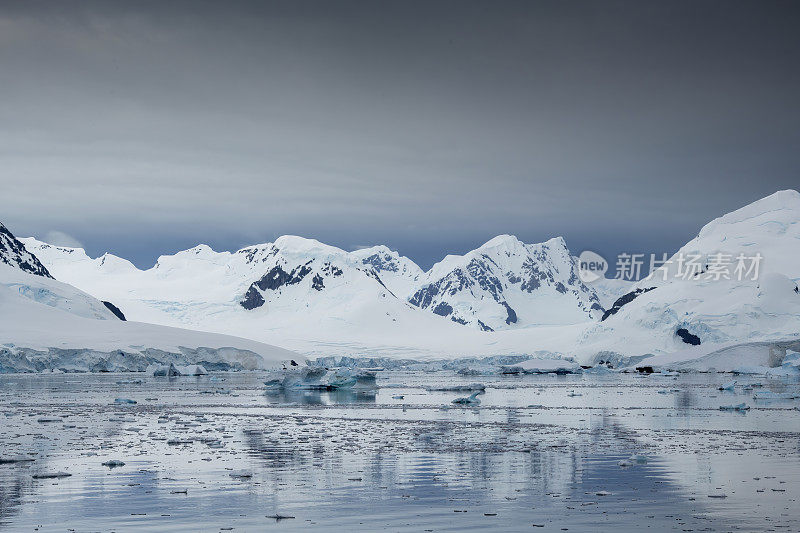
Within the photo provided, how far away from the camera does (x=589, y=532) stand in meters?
12.3

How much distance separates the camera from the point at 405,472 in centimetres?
1819

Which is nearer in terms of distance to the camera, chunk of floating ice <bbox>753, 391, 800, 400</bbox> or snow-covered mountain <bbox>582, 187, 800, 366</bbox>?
chunk of floating ice <bbox>753, 391, 800, 400</bbox>

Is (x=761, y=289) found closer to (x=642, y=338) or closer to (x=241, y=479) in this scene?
(x=642, y=338)

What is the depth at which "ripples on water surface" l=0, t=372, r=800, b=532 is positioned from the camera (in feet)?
43.8

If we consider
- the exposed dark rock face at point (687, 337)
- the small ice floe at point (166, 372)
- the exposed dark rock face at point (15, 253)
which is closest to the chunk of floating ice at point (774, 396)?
the small ice floe at point (166, 372)

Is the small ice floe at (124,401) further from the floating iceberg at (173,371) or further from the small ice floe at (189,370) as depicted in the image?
the small ice floe at (189,370)

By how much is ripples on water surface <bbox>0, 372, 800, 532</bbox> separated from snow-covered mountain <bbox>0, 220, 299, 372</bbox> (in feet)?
218

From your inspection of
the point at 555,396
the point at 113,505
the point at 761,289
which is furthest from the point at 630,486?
the point at 761,289

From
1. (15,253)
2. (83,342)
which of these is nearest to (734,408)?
(83,342)

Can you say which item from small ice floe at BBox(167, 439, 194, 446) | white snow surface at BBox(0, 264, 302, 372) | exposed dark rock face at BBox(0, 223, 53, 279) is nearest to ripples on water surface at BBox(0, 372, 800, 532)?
small ice floe at BBox(167, 439, 194, 446)

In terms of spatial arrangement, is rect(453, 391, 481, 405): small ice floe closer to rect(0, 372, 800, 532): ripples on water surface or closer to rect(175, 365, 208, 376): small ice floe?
rect(0, 372, 800, 532): ripples on water surface

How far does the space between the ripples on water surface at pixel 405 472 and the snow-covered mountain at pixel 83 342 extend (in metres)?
66.6

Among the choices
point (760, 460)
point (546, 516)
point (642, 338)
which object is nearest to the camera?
point (546, 516)

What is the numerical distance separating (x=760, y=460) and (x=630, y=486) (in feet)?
16.6
